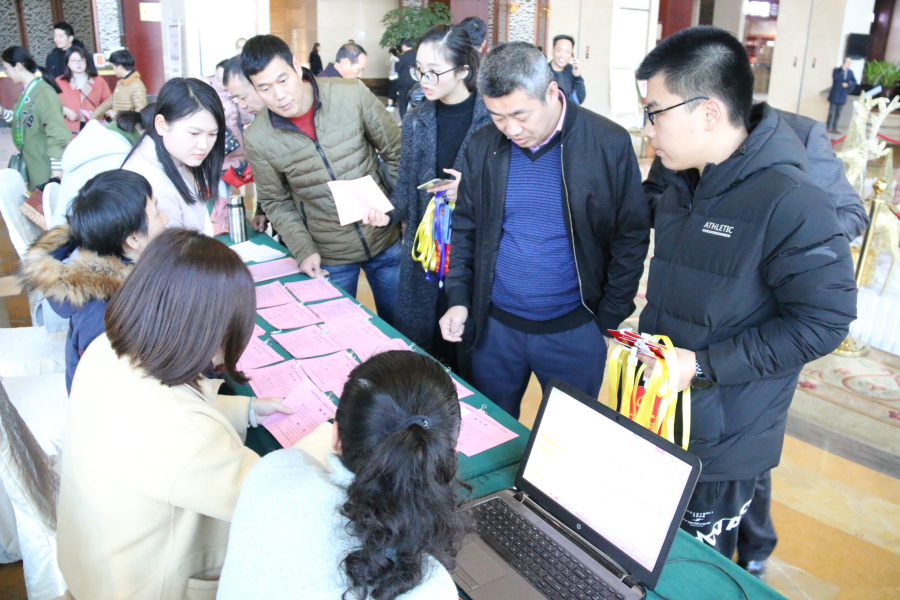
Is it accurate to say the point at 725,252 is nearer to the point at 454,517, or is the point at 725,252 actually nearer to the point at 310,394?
the point at 454,517

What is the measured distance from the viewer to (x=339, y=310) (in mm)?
2199

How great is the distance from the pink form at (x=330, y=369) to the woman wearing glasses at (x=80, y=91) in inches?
236

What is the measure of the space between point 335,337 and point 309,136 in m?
0.87

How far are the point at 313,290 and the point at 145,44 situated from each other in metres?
7.93

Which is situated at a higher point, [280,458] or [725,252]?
[725,252]

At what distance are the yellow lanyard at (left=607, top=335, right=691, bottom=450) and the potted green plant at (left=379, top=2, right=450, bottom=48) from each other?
9.32m

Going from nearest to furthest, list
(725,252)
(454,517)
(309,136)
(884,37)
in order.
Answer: (454,517) < (725,252) < (309,136) < (884,37)

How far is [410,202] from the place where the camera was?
8.32 ft

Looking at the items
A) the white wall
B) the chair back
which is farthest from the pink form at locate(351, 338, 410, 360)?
the white wall

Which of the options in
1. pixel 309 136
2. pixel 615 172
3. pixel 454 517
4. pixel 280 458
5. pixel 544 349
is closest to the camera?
pixel 454 517

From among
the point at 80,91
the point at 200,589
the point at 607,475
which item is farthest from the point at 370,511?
the point at 80,91

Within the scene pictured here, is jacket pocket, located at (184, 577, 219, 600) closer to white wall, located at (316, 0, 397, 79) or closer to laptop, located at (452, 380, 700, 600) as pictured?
laptop, located at (452, 380, 700, 600)

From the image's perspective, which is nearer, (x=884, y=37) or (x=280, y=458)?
(x=280, y=458)

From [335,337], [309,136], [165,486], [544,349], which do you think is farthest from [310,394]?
[309,136]
